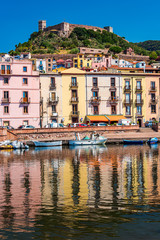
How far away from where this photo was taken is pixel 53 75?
74250 mm

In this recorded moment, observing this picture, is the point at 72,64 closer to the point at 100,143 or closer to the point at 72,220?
the point at 100,143

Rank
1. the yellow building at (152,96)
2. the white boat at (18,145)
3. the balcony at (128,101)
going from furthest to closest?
the yellow building at (152,96), the balcony at (128,101), the white boat at (18,145)

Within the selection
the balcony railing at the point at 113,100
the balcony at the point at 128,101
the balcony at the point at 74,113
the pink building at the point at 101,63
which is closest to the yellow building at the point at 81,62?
the pink building at the point at 101,63

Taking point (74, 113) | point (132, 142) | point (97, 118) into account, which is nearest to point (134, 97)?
point (97, 118)

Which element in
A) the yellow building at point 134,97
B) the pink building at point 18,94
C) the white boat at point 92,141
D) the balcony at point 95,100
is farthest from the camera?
the yellow building at point 134,97

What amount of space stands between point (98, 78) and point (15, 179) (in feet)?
166

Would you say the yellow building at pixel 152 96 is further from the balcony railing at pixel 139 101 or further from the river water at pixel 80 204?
the river water at pixel 80 204

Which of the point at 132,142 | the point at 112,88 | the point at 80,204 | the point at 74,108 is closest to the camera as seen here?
the point at 80,204

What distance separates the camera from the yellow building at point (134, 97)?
7812 cm

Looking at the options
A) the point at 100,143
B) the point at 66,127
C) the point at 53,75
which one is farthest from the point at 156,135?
the point at 53,75

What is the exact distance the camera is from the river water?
49.0 ft

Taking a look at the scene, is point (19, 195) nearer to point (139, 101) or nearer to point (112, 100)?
point (112, 100)

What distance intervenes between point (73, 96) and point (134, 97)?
43.6 ft

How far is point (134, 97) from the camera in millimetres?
78625
